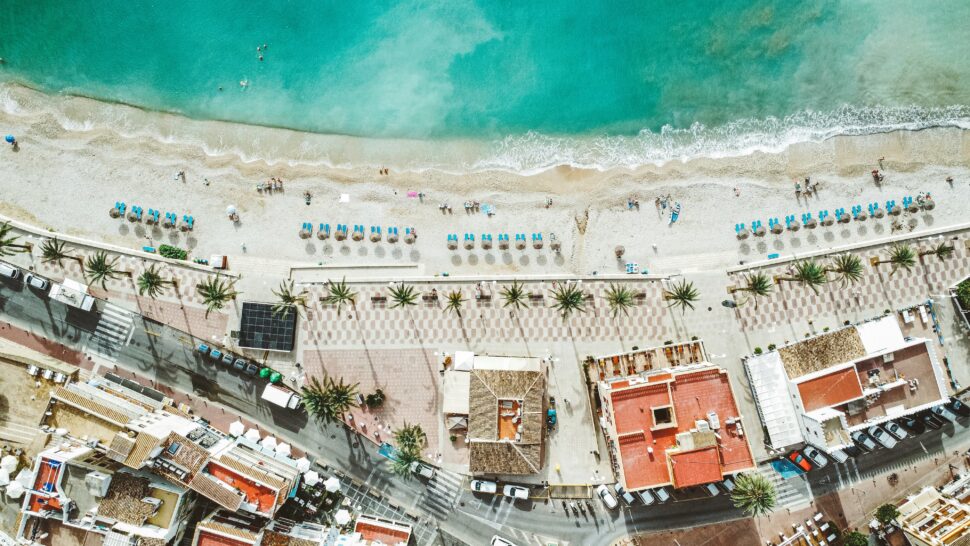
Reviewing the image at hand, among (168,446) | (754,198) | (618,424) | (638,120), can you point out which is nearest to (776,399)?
(618,424)

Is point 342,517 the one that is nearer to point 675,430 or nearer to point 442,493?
point 442,493

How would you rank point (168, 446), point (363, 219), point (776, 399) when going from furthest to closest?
point (363, 219) < point (776, 399) < point (168, 446)

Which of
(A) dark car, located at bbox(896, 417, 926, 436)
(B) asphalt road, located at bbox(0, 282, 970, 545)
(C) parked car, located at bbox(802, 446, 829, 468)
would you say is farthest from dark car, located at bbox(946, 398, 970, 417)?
(C) parked car, located at bbox(802, 446, 829, 468)

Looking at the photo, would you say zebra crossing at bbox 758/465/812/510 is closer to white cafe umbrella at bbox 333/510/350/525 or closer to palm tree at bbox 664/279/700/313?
palm tree at bbox 664/279/700/313

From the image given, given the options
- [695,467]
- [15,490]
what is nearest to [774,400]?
[695,467]

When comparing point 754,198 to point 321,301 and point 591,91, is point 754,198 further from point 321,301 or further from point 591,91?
point 321,301
